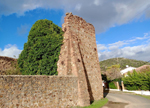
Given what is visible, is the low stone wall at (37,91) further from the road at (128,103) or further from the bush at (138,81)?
the bush at (138,81)

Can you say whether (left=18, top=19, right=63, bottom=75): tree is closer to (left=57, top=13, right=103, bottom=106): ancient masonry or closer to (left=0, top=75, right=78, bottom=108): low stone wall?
(left=57, top=13, right=103, bottom=106): ancient masonry

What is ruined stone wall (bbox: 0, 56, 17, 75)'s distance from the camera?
10391 mm

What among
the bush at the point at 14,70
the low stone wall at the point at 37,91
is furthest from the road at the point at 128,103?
the bush at the point at 14,70

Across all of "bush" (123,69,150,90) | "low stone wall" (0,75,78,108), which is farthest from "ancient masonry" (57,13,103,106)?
"bush" (123,69,150,90)

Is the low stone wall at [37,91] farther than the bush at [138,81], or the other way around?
the bush at [138,81]

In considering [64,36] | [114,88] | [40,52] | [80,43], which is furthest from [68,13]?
[114,88]

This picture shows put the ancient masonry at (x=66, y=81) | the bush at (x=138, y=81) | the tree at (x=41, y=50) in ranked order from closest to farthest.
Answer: the ancient masonry at (x=66, y=81) < the tree at (x=41, y=50) < the bush at (x=138, y=81)

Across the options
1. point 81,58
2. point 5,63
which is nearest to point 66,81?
point 81,58

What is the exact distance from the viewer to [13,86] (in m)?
5.27

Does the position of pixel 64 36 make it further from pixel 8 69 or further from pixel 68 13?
pixel 8 69

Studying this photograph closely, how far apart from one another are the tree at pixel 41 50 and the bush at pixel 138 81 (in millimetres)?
15421

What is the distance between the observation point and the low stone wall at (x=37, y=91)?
5.08 meters

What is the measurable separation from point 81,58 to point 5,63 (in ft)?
22.3

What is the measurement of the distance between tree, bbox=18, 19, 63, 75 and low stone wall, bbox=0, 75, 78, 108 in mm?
2190
